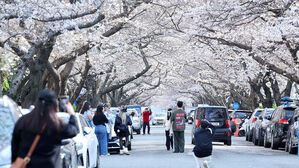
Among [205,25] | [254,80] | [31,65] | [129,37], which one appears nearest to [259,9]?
[205,25]

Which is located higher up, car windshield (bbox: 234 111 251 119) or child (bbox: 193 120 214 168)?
car windshield (bbox: 234 111 251 119)

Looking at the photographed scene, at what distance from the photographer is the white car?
11648mm

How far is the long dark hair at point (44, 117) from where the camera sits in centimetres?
637

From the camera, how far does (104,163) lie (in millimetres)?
17203

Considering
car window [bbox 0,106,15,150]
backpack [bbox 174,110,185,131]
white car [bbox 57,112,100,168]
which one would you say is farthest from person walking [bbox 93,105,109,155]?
car window [bbox 0,106,15,150]

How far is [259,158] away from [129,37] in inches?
644

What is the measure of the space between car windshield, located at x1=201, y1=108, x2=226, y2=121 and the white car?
11299mm

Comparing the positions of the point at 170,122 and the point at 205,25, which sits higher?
the point at 205,25

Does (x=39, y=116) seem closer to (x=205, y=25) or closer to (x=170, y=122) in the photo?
(x=170, y=122)

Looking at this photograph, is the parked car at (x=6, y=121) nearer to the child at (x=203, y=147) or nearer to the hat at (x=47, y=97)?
the hat at (x=47, y=97)

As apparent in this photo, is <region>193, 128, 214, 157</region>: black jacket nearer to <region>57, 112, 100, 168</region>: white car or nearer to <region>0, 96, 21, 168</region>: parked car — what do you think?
<region>57, 112, 100, 168</region>: white car

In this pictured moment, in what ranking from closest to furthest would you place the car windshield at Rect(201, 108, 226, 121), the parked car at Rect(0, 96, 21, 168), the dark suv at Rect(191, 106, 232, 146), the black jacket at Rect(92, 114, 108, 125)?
the parked car at Rect(0, 96, 21, 168) < the black jacket at Rect(92, 114, 108, 125) < the car windshield at Rect(201, 108, 226, 121) < the dark suv at Rect(191, 106, 232, 146)

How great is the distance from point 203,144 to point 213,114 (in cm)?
1408

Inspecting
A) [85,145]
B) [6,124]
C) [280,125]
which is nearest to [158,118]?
[280,125]
